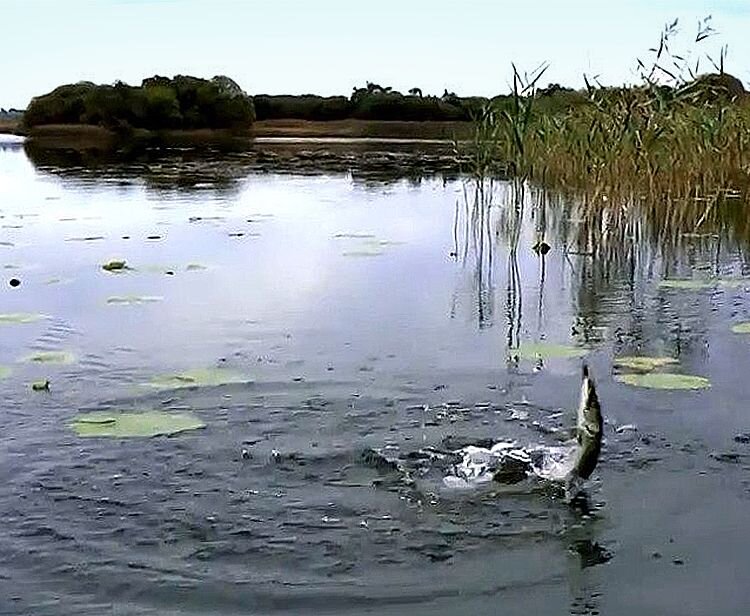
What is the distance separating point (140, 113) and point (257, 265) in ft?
110

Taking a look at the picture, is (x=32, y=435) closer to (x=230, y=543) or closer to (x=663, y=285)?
(x=230, y=543)

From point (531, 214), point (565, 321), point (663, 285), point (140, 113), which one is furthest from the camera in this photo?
point (140, 113)

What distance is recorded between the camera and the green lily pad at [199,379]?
188 inches

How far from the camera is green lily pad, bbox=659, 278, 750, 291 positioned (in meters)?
7.30

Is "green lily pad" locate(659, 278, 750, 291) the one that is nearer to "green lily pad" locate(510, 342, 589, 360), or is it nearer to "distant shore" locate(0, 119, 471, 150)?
"green lily pad" locate(510, 342, 589, 360)

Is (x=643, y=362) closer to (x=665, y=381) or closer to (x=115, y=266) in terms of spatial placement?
(x=665, y=381)

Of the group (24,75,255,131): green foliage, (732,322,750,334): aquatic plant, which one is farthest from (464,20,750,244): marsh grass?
(24,75,255,131): green foliage

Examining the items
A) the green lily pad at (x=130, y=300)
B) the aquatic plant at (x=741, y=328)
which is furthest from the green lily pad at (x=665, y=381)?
the green lily pad at (x=130, y=300)

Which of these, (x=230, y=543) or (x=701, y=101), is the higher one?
(x=701, y=101)

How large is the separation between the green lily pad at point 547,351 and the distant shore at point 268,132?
103 ft

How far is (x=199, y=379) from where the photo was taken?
481 centimetres

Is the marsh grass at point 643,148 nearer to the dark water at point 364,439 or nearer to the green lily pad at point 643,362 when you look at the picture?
the dark water at point 364,439

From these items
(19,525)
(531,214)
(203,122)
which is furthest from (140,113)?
(19,525)

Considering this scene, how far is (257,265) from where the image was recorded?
8.62 metres
